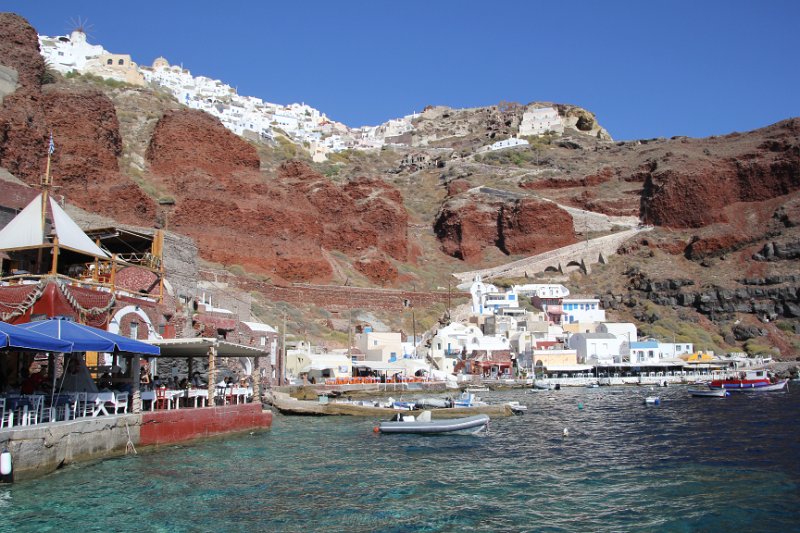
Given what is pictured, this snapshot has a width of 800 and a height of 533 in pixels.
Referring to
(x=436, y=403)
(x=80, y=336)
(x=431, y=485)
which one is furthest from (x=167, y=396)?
(x=436, y=403)

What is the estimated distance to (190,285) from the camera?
3897cm

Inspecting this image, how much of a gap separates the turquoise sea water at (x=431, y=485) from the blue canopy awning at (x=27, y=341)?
9.87 ft

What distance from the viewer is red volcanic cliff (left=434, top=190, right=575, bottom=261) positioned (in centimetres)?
9944

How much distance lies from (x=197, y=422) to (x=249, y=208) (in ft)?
154

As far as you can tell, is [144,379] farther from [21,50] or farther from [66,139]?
[21,50]

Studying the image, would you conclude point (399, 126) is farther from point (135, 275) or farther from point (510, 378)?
point (135, 275)

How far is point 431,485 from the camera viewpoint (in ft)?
59.9

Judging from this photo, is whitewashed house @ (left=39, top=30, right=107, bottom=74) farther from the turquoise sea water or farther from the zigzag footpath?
the turquoise sea water

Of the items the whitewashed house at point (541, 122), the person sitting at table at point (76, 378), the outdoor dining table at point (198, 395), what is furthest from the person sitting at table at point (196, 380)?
the whitewashed house at point (541, 122)

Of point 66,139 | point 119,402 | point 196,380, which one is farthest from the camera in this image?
point 66,139

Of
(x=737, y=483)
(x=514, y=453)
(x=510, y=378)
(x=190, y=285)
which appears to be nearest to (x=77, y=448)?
(x=514, y=453)

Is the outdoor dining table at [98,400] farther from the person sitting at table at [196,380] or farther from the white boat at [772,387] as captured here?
the white boat at [772,387]

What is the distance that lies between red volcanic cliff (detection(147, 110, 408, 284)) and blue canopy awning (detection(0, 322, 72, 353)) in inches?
1819

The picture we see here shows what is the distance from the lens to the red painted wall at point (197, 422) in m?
20.8
